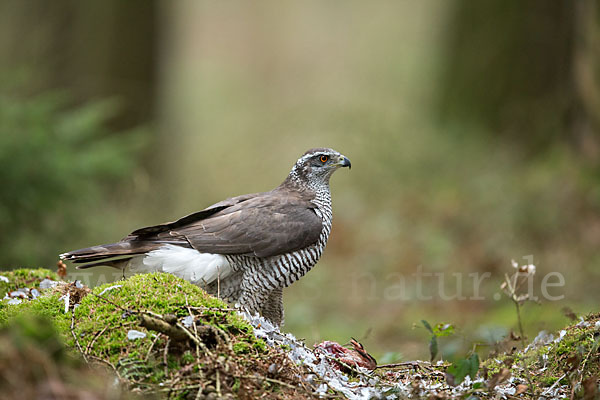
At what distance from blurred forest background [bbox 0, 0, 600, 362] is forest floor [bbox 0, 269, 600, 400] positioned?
1.99m

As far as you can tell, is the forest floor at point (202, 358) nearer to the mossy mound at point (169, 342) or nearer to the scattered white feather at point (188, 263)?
the mossy mound at point (169, 342)

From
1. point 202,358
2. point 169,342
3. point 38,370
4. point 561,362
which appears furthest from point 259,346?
point 561,362

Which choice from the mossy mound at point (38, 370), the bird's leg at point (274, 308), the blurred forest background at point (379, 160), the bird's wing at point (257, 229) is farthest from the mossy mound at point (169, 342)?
the blurred forest background at point (379, 160)

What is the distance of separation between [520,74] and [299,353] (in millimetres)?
8730

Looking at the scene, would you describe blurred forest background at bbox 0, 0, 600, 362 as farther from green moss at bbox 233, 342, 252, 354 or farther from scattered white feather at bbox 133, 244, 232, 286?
green moss at bbox 233, 342, 252, 354

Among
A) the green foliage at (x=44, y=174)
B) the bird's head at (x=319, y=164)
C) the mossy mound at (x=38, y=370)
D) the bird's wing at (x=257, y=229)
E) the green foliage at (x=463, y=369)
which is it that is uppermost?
the green foliage at (x=44, y=174)

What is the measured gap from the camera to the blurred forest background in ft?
24.1

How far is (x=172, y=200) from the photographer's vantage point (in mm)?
9680

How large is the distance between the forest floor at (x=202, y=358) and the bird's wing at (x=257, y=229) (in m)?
1.10

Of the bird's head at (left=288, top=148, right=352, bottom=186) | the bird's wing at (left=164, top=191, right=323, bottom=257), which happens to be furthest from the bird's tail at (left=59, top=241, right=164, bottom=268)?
the bird's head at (left=288, top=148, right=352, bottom=186)

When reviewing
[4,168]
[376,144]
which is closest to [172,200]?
[4,168]

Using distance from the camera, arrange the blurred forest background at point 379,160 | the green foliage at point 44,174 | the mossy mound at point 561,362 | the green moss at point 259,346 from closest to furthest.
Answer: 1. the green moss at point 259,346
2. the mossy mound at point 561,362
3. the green foliage at point 44,174
4. the blurred forest background at point 379,160

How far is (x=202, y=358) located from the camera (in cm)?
301

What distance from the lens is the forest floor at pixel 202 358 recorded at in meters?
2.46
